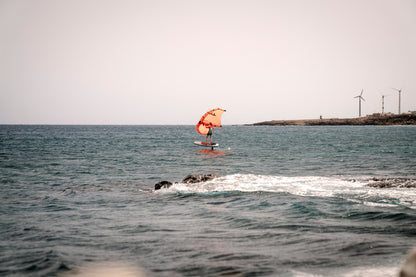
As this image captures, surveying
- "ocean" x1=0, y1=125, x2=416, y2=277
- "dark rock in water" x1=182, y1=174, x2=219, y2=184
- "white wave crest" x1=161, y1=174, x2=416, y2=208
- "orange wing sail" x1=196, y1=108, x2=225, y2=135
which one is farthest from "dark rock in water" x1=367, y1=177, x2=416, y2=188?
"orange wing sail" x1=196, y1=108, x2=225, y2=135

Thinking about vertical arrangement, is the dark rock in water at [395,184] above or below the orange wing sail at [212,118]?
below

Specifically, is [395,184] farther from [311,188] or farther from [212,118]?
[212,118]

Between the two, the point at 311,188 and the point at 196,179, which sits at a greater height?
the point at 196,179

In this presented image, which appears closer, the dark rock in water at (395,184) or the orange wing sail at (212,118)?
the dark rock in water at (395,184)

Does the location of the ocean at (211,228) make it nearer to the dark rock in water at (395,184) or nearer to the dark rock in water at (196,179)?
the dark rock in water at (395,184)

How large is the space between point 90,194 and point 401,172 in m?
22.5

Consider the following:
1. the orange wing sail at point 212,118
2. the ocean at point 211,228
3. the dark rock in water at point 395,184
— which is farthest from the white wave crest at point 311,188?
the orange wing sail at point 212,118

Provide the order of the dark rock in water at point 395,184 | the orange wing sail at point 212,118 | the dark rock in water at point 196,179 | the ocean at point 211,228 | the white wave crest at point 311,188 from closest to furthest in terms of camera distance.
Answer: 1. the ocean at point 211,228
2. the white wave crest at point 311,188
3. the dark rock in water at point 395,184
4. the dark rock in water at point 196,179
5. the orange wing sail at point 212,118

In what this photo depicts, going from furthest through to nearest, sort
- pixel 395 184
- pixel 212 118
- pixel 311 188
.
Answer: pixel 212 118 < pixel 311 188 < pixel 395 184

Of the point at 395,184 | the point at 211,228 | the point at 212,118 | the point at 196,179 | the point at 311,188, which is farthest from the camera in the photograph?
the point at 212,118

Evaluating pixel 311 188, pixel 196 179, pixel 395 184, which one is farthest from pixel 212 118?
pixel 395 184

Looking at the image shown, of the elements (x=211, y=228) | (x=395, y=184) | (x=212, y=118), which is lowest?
(x=211, y=228)

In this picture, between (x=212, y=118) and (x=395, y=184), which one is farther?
(x=212, y=118)

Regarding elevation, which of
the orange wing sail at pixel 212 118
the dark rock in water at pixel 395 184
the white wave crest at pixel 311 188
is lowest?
the white wave crest at pixel 311 188
